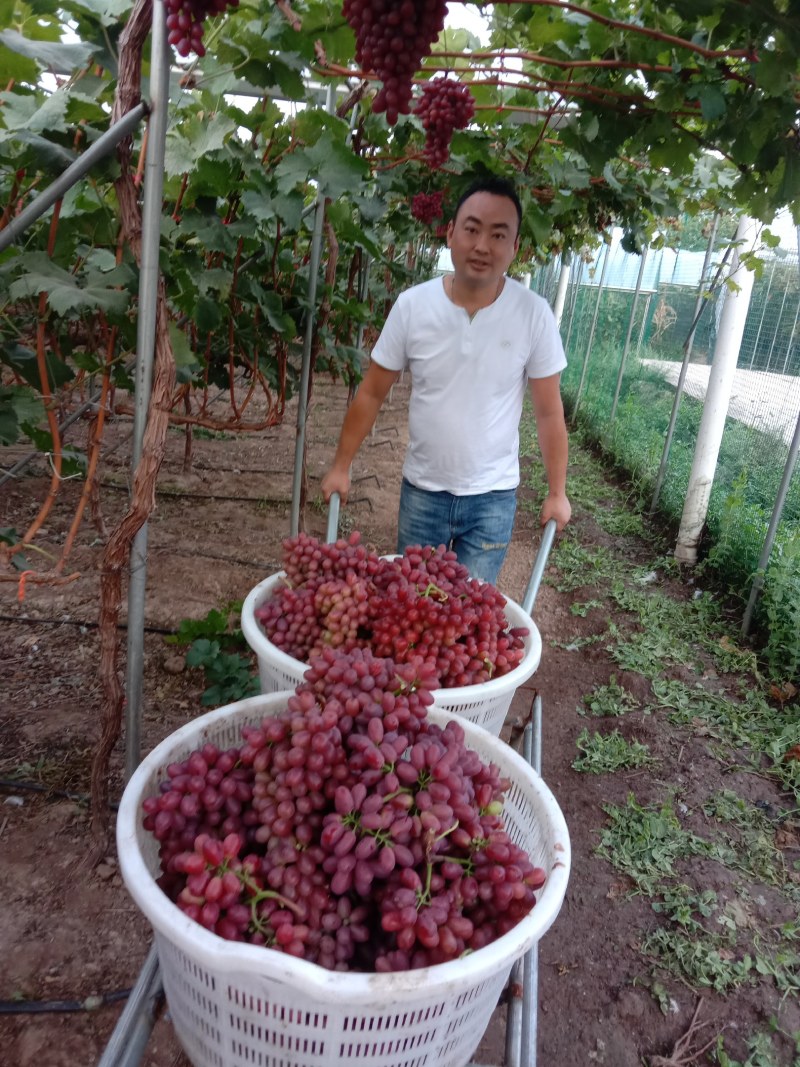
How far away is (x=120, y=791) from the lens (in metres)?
2.43

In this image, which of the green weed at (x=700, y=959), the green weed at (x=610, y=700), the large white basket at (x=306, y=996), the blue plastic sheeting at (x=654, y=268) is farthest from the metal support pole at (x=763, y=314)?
the large white basket at (x=306, y=996)

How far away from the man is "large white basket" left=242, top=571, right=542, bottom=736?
620 millimetres

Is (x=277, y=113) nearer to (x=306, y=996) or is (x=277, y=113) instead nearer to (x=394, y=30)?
(x=394, y=30)

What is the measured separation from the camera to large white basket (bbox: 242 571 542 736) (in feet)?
4.83

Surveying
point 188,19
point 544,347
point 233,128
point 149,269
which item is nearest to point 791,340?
point 544,347

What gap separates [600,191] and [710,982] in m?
4.01

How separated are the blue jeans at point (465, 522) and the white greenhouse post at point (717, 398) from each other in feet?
9.76

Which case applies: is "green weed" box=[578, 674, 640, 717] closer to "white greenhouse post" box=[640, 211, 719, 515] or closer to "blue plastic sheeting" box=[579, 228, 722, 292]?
"white greenhouse post" box=[640, 211, 719, 515]

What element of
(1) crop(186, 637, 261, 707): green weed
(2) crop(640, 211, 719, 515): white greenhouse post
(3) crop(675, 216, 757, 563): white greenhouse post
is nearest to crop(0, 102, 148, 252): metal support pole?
(1) crop(186, 637, 261, 707): green weed

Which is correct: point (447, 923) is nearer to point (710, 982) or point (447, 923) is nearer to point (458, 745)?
point (458, 745)

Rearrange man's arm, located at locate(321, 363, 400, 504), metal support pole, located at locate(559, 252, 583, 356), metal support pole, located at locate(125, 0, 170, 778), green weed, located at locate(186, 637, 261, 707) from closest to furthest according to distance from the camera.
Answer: metal support pole, located at locate(125, 0, 170, 778) → man's arm, located at locate(321, 363, 400, 504) → green weed, located at locate(186, 637, 261, 707) → metal support pole, located at locate(559, 252, 583, 356)

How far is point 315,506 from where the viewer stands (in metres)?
5.62

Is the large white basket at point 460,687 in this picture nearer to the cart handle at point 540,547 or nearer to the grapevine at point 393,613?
the grapevine at point 393,613

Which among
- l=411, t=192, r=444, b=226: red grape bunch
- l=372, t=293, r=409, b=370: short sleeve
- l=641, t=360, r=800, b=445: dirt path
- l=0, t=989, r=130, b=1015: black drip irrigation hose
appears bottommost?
l=0, t=989, r=130, b=1015: black drip irrigation hose
